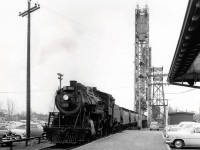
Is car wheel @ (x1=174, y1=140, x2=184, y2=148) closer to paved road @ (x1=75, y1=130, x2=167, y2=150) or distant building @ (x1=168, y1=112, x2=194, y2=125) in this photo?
paved road @ (x1=75, y1=130, x2=167, y2=150)

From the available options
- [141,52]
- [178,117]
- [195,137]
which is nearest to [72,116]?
[195,137]

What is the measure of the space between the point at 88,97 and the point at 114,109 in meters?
7.63

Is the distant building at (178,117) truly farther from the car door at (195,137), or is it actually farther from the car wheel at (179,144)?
the car door at (195,137)

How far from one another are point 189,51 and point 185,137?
25.8 ft

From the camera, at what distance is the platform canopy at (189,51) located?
7422 millimetres

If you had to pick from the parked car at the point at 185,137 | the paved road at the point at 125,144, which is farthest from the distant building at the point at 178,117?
the parked car at the point at 185,137

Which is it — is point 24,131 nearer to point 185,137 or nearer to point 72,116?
point 72,116

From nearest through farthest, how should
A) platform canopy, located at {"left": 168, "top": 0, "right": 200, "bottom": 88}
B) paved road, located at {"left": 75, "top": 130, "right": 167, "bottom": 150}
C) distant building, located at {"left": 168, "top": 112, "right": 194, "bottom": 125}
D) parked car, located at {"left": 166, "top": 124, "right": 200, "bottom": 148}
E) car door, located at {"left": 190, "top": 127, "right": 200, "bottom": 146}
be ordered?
platform canopy, located at {"left": 168, "top": 0, "right": 200, "bottom": 88}, paved road, located at {"left": 75, "top": 130, "right": 167, "bottom": 150}, car door, located at {"left": 190, "top": 127, "right": 200, "bottom": 146}, parked car, located at {"left": 166, "top": 124, "right": 200, "bottom": 148}, distant building, located at {"left": 168, "top": 112, "right": 194, "bottom": 125}

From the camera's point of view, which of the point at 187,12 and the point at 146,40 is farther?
the point at 146,40

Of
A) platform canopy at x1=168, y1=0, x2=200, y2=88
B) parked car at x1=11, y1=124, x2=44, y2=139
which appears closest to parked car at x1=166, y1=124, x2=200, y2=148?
platform canopy at x1=168, y1=0, x2=200, y2=88

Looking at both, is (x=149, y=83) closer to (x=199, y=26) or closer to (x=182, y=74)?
(x=182, y=74)

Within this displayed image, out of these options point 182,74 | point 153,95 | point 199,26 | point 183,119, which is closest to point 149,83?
point 153,95

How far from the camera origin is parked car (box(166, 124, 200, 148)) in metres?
16.6

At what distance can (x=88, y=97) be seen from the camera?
62.3ft
